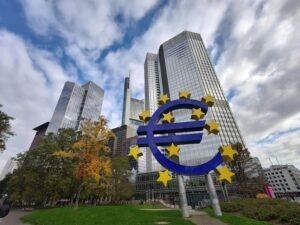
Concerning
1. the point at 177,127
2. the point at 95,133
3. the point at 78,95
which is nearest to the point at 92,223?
the point at 177,127

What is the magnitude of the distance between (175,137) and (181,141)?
2.21 feet

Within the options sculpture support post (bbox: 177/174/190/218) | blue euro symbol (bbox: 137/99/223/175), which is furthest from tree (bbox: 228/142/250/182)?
sculpture support post (bbox: 177/174/190/218)

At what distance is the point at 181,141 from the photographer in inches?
612

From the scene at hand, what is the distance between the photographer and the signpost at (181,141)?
14234 millimetres

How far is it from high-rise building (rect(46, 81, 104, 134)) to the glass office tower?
5495 cm

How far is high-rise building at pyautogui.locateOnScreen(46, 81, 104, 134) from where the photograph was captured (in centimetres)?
13125

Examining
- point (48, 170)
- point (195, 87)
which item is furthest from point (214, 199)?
point (195, 87)

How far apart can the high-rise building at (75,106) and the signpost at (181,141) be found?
416 ft

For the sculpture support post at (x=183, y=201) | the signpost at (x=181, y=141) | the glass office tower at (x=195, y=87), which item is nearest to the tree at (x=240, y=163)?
the signpost at (x=181, y=141)

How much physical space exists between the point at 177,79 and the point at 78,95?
3659 inches

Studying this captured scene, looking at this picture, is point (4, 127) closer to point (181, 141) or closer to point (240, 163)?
point (181, 141)

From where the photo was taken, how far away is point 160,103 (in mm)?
18312

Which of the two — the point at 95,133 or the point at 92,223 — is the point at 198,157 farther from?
the point at 92,223

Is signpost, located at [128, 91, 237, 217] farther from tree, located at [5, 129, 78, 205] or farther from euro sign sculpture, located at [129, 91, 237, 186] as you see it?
tree, located at [5, 129, 78, 205]
